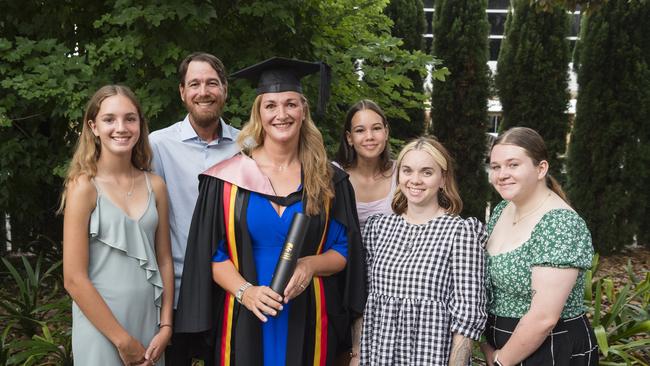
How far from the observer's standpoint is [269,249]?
2.53 m

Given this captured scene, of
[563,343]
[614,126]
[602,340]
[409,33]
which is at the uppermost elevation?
[409,33]

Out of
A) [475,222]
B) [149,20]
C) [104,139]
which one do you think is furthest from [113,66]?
[475,222]

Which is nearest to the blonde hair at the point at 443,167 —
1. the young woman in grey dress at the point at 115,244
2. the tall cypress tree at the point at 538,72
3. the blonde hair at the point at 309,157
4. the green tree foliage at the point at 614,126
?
the blonde hair at the point at 309,157

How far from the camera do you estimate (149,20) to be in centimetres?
400

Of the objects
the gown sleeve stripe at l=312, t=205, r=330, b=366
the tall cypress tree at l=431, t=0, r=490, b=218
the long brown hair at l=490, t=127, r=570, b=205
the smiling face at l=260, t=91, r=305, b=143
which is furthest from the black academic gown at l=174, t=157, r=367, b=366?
the tall cypress tree at l=431, t=0, r=490, b=218

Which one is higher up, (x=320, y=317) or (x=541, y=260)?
(x=541, y=260)

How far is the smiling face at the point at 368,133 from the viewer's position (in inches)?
131

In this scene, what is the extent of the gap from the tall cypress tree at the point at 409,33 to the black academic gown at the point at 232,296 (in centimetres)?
599

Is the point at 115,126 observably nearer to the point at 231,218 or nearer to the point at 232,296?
the point at 231,218

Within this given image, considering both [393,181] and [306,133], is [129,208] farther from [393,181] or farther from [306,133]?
[393,181]

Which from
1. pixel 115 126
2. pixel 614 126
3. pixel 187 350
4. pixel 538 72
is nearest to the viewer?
pixel 115 126

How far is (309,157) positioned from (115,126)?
83 centimetres

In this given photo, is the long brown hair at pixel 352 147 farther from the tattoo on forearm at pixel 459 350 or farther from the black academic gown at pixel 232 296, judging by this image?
the tattoo on forearm at pixel 459 350

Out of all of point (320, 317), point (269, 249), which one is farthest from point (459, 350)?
point (269, 249)
